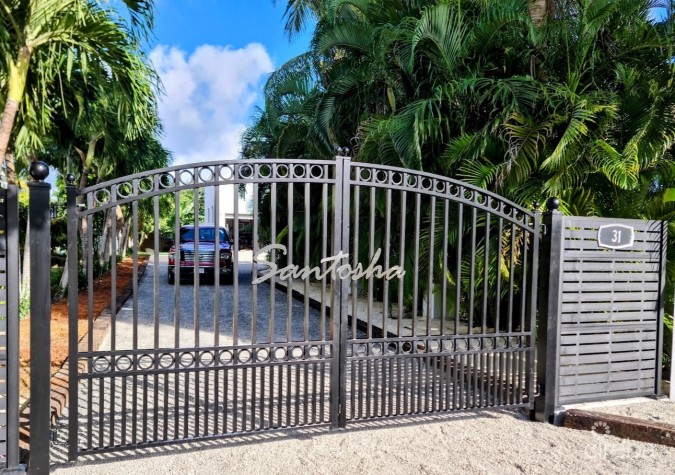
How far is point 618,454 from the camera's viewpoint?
364 cm

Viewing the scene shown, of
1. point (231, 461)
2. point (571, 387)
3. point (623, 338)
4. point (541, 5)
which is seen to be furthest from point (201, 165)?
point (541, 5)

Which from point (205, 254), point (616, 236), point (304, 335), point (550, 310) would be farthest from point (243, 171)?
point (205, 254)

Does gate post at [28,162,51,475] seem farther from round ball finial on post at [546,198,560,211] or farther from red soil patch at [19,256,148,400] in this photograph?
round ball finial on post at [546,198,560,211]

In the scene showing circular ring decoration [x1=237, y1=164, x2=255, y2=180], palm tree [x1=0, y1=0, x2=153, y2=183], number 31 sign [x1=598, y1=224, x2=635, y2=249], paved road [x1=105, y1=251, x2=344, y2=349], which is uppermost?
palm tree [x1=0, y1=0, x2=153, y2=183]

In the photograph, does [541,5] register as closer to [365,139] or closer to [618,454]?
[365,139]

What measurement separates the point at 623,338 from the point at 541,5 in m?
5.18

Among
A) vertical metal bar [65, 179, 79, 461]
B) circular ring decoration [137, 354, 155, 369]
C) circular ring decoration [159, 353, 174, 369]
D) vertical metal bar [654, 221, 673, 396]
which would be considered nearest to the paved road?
circular ring decoration [137, 354, 155, 369]

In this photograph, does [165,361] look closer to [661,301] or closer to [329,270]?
[329,270]

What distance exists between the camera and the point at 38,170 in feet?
9.86

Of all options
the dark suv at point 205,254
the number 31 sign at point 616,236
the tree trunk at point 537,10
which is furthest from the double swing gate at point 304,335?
the dark suv at point 205,254

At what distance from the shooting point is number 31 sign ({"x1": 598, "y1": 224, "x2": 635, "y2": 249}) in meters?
4.29

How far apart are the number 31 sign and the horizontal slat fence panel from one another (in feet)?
0.09

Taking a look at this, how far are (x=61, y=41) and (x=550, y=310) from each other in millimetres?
5114

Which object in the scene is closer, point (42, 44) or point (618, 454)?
point (618, 454)
